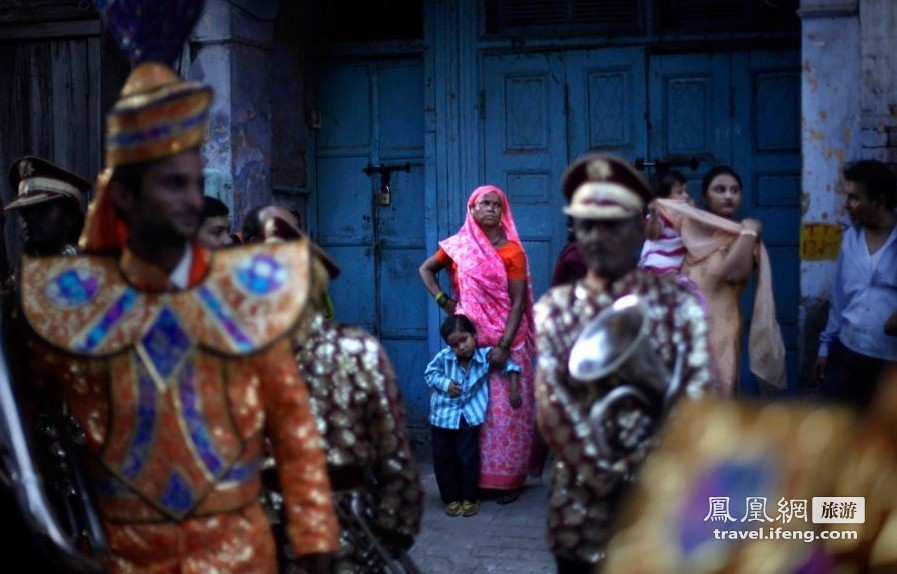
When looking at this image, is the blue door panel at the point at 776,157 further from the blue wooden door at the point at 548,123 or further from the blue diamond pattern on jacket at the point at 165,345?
the blue diamond pattern on jacket at the point at 165,345

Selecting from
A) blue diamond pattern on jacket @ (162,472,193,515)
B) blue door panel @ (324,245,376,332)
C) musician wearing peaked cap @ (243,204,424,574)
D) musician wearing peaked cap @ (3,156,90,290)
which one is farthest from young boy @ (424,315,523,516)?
blue diamond pattern on jacket @ (162,472,193,515)

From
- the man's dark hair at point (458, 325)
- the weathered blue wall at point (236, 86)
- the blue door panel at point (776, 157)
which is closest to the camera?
the man's dark hair at point (458, 325)

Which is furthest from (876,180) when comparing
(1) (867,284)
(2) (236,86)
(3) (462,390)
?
(2) (236,86)

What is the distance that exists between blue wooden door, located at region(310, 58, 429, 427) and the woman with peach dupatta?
8.22ft

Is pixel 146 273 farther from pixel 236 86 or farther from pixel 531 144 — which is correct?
pixel 531 144

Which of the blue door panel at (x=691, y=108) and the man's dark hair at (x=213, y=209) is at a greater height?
the blue door panel at (x=691, y=108)

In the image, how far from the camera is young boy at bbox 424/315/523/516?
717 cm

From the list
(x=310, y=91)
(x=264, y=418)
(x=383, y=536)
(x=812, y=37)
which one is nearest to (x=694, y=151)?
(x=812, y=37)

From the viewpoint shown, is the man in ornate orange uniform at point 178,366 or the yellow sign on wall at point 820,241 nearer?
the man in ornate orange uniform at point 178,366

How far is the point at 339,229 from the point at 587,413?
210 inches

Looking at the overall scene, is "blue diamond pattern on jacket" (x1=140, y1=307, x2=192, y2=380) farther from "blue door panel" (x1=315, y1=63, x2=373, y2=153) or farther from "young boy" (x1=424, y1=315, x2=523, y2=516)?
"blue door panel" (x1=315, y1=63, x2=373, y2=153)

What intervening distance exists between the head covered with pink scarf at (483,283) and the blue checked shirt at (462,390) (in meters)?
0.16

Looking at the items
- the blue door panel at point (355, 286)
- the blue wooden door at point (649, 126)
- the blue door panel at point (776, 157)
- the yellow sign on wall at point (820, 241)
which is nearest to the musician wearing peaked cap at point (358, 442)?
the yellow sign on wall at point (820, 241)

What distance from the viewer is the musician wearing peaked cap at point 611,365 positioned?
11.8 feet
